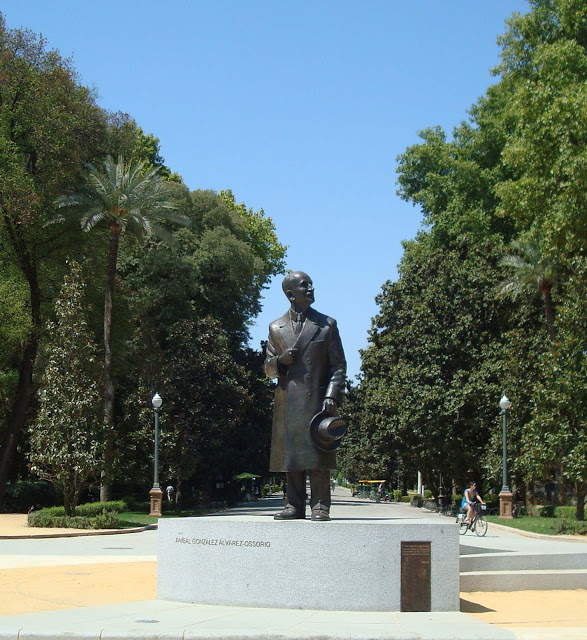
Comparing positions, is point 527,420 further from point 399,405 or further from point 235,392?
point 235,392

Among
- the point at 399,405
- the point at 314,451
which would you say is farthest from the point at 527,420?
the point at 314,451

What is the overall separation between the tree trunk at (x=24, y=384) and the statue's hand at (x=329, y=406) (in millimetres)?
29662

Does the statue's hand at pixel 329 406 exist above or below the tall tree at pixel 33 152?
below

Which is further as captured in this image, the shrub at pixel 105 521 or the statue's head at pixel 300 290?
the shrub at pixel 105 521

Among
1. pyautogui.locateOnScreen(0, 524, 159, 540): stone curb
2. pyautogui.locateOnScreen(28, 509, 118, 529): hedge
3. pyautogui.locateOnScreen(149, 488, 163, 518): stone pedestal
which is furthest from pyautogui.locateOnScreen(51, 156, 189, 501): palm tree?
pyautogui.locateOnScreen(0, 524, 159, 540): stone curb

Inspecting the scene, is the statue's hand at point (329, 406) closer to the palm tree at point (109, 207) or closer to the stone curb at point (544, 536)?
the stone curb at point (544, 536)

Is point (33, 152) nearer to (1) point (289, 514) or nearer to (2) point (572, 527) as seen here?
(2) point (572, 527)

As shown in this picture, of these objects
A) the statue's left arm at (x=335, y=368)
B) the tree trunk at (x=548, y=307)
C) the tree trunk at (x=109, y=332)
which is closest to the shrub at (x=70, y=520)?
the tree trunk at (x=109, y=332)

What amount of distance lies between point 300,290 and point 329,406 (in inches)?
65.8

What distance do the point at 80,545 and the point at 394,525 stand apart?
15974mm

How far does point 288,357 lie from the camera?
40.5 feet

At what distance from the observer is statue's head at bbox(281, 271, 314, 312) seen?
12688 millimetres

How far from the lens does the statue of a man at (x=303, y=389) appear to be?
1212 centimetres

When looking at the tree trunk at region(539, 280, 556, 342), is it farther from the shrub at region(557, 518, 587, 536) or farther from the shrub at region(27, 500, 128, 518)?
the shrub at region(27, 500, 128, 518)
